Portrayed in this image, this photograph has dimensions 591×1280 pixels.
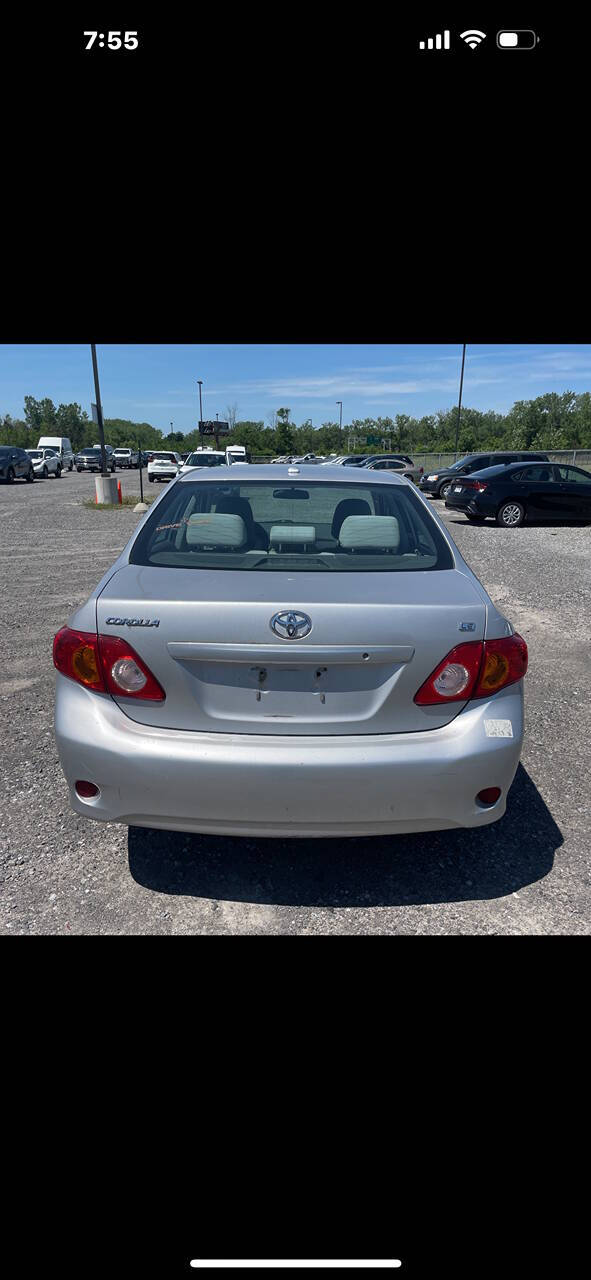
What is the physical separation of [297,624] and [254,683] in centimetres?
24

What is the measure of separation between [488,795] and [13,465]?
33.2 metres

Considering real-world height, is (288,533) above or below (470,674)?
above

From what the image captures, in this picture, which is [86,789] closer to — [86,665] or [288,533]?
[86,665]

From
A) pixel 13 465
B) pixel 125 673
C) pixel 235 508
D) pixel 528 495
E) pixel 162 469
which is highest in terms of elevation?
pixel 235 508

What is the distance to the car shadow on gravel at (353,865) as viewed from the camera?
2.73 m

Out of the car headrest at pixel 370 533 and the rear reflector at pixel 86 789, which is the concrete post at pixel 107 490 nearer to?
the car headrest at pixel 370 533

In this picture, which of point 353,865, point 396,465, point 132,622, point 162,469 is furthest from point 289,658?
point 162,469

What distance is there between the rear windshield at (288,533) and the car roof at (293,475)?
32 millimetres

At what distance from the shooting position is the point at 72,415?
125 meters

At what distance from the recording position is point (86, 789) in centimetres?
243

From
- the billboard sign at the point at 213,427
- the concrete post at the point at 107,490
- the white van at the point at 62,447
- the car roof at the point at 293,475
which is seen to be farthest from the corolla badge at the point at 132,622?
the white van at the point at 62,447
